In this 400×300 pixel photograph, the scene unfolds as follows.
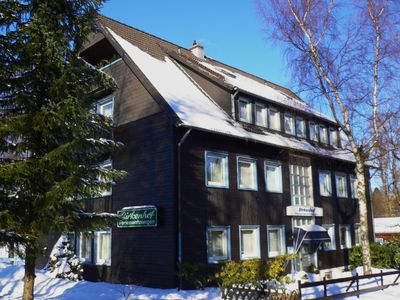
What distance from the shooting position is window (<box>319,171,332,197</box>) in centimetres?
2466

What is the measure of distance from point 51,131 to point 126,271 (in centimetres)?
942

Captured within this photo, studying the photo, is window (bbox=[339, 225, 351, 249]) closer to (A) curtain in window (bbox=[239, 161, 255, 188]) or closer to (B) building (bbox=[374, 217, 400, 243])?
(A) curtain in window (bbox=[239, 161, 255, 188])

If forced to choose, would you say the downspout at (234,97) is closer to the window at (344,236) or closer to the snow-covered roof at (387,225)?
the window at (344,236)

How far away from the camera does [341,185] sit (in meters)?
26.5

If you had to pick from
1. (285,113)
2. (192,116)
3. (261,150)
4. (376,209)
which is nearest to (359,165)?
(261,150)

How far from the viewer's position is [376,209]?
90.7 metres

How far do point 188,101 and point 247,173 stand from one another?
13.4ft

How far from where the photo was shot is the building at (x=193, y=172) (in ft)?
55.6

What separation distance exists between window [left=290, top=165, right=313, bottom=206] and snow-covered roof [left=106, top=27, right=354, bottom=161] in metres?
1.15

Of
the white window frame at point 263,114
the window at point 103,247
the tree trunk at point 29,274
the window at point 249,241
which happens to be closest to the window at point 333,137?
the white window frame at point 263,114

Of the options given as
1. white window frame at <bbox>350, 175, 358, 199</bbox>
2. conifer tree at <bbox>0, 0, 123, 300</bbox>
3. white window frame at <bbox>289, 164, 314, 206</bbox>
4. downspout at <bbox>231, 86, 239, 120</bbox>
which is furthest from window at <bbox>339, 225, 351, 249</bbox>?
conifer tree at <bbox>0, 0, 123, 300</bbox>

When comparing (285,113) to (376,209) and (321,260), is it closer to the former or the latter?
(321,260)

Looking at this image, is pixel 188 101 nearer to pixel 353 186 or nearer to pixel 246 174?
pixel 246 174

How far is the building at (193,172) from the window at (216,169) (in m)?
0.04
